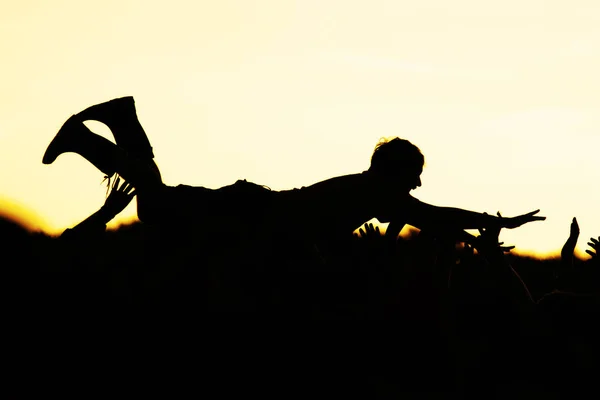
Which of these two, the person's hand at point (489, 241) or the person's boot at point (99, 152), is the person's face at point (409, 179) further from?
the person's boot at point (99, 152)

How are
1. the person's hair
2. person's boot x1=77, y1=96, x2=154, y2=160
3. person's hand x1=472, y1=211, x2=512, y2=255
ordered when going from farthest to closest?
1. person's boot x1=77, y1=96, x2=154, y2=160
2. the person's hair
3. person's hand x1=472, y1=211, x2=512, y2=255

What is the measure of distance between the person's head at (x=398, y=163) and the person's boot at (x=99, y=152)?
1982mm

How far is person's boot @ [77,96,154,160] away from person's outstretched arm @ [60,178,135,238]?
0.53m

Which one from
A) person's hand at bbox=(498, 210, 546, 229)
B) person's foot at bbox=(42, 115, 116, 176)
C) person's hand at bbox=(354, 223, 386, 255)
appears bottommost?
person's hand at bbox=(354, 223, 386, 255)

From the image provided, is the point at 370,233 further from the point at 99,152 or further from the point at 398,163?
the point at 99,152

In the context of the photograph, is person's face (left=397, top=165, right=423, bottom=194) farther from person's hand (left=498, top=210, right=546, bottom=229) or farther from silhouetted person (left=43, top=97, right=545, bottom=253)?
person's hand (left=498, top=210, right=546, bottom=229)

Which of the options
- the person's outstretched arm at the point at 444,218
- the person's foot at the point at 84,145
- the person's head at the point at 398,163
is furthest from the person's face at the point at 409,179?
the person's foot at the point at 84,145

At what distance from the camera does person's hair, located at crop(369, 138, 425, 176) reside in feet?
26.9

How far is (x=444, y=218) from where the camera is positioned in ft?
27.3

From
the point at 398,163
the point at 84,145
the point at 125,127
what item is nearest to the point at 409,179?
the point at 398,163

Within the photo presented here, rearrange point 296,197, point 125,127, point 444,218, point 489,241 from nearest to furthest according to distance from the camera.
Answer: point 489,241 → point 444,218 → point 296,197 → point 125,127

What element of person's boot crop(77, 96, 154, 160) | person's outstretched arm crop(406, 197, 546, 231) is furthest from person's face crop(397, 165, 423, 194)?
person's boot crop(77, 96, 154, 160)

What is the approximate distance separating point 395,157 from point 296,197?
981 mm

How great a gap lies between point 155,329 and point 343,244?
78.3 inches
